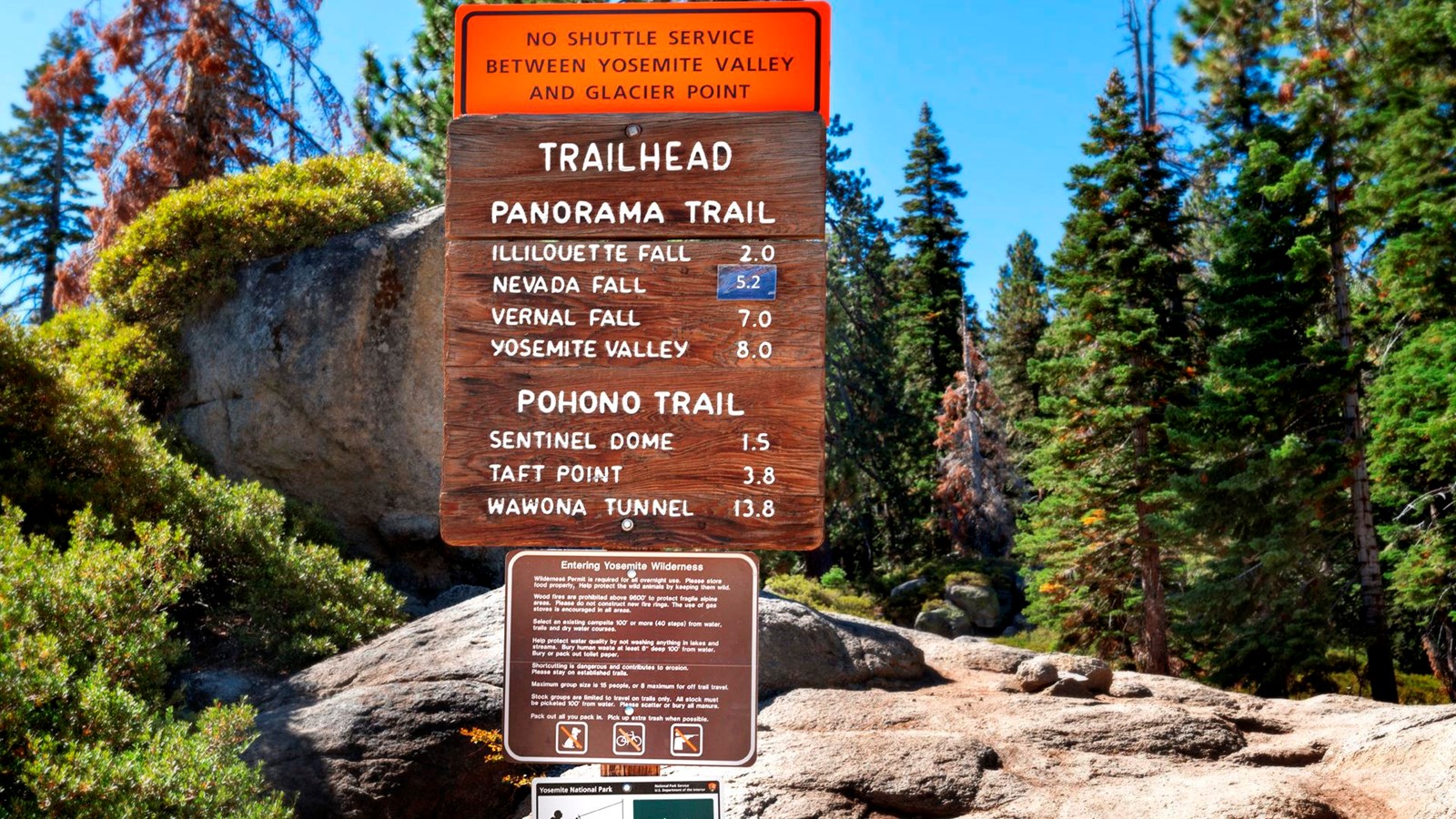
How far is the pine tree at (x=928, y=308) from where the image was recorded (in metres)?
36.8

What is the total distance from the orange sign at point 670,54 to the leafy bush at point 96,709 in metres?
3.06

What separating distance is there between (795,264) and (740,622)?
1.09 metres

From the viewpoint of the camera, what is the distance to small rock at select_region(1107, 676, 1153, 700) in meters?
10.0

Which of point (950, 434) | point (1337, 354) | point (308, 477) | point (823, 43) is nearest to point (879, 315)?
point (950, 434)

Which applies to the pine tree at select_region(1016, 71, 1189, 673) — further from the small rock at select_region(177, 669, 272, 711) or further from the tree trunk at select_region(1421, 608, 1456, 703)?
the small rock at select_region(177, 669, 272, 711)

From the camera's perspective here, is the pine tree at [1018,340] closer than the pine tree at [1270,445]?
No

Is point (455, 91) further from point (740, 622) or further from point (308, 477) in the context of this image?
point (308, 477)

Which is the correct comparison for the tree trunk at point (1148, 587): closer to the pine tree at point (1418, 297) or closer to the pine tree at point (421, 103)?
the pine tree at point (1418, 297)

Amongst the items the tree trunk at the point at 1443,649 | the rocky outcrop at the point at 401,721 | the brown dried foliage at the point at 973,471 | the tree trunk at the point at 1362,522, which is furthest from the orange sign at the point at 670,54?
the brown dried foliage at the point at 973,471

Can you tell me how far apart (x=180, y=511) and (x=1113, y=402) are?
48.6 feet

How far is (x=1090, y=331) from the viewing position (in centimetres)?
1955

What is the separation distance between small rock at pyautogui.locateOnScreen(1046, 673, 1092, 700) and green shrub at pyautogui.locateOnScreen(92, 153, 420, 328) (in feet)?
28.4

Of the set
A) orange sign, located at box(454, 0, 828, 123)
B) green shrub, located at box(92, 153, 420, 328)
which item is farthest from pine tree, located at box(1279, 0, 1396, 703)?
orange sign, located at box(454, 0, 828, 123)

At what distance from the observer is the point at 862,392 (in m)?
33.5
